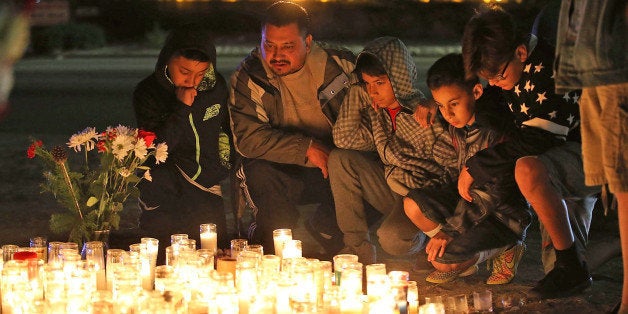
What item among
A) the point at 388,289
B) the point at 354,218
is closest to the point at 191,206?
the point at 354,218

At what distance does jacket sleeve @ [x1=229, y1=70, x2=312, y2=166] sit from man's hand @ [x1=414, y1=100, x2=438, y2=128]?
2.38 feet

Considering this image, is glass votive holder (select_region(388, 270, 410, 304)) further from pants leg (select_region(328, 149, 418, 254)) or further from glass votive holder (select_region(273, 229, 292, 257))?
pants leg (select_region(328, 149, 418, 254))

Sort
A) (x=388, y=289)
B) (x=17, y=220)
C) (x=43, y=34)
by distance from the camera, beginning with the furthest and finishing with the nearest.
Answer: (x=43, y=34) → (x=17, y=220) → (x=388, y=289)

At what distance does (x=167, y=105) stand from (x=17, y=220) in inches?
65.8

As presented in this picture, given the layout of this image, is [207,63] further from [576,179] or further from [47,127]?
[47,127]

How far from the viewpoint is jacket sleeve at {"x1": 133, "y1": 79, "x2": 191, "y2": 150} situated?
643 centimetres

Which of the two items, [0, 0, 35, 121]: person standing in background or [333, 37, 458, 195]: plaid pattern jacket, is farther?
[0, 0, 35, 121]: person standing in background

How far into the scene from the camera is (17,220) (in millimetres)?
7453

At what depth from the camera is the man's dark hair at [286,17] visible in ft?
20.7

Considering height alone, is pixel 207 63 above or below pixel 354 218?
above

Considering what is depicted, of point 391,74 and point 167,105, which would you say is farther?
point 167,105

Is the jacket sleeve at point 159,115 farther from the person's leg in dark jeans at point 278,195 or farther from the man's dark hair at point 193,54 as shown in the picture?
the person's leg in dark jeans at point 278,195

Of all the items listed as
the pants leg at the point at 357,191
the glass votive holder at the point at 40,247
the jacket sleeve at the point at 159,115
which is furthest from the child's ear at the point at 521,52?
the glass votive holder at the point at 40,247

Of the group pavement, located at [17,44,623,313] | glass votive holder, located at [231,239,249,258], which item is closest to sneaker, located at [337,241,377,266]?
pavement, located at [17,44,623,313]
